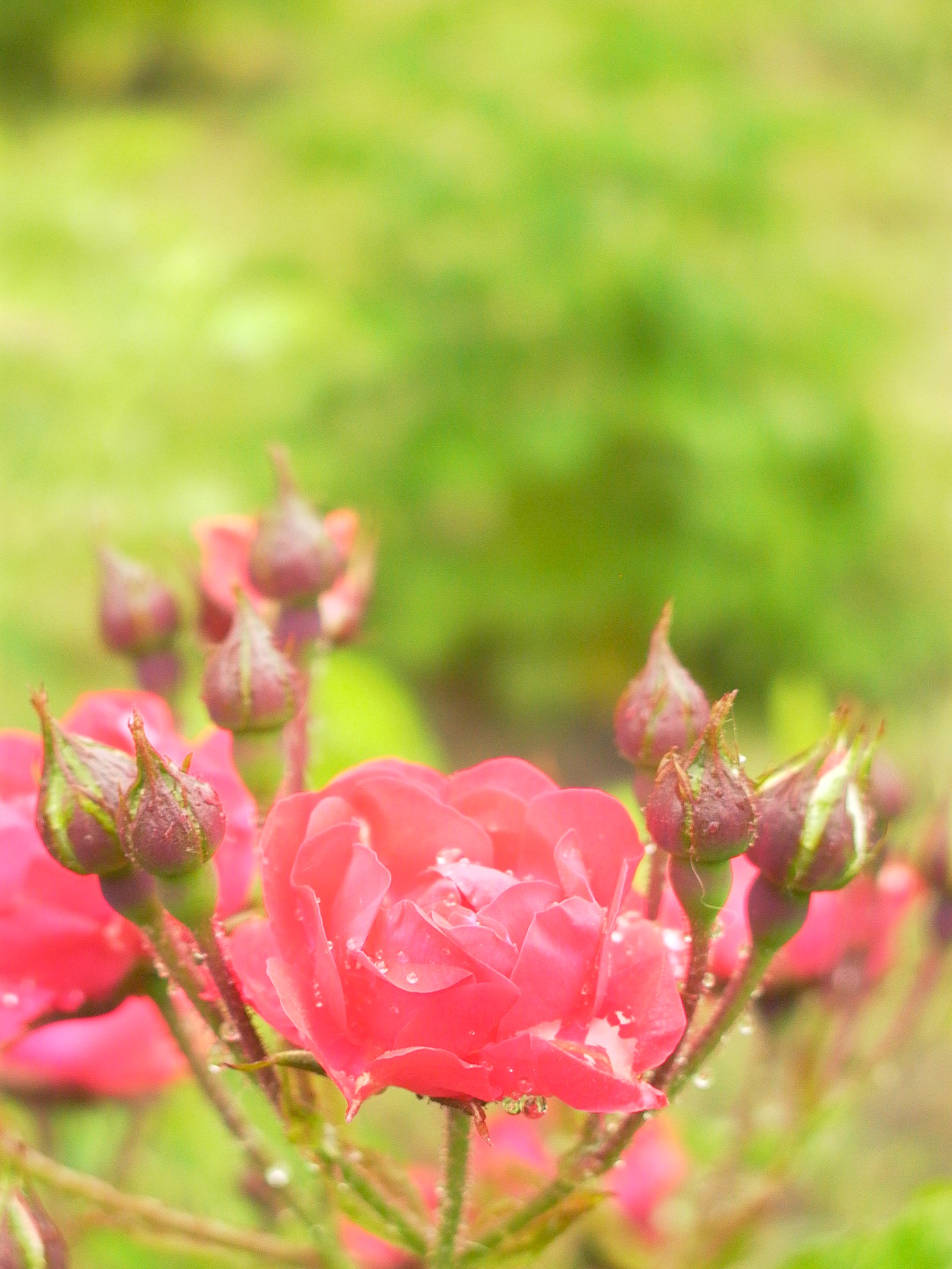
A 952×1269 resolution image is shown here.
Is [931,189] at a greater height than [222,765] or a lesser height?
greater

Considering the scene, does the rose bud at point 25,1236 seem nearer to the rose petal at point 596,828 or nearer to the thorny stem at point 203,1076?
the thorny stem at point 203,1076

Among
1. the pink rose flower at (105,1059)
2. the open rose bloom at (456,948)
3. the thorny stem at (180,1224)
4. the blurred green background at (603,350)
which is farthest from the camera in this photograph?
the blurred green background at (603,350)

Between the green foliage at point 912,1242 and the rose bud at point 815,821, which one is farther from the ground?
the rose bud at point 815,821

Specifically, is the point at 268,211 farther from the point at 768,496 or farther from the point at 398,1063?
the point at 398,1063

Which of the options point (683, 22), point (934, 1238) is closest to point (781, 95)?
point (683, 22)

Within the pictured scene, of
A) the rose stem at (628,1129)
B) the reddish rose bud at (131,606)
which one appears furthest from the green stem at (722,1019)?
the reddish rose bud at (131,606)

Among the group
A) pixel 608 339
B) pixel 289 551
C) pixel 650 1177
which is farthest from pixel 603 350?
pixel 289 551

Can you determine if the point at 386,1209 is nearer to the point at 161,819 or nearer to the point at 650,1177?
the point at 161,819
